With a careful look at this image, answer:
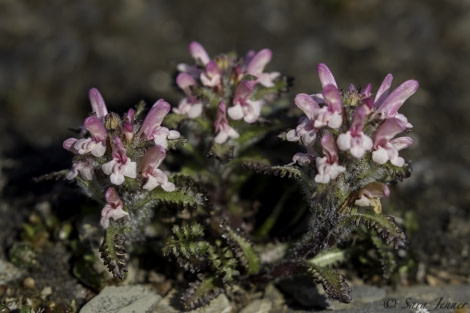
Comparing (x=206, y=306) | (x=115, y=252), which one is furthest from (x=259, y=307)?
(x=115, y=252)

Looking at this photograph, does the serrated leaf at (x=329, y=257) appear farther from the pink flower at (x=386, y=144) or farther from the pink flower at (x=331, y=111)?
the pink flower at (x=331, y=111)

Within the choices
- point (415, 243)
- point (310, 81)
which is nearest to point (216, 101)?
point (415, 243)

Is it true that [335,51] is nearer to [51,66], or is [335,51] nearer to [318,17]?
[318,17]

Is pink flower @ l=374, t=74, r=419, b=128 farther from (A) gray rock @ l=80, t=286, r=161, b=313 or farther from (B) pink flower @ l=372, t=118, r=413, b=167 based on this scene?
(A) gray rock @ l=80, t=286, r=161, b=313

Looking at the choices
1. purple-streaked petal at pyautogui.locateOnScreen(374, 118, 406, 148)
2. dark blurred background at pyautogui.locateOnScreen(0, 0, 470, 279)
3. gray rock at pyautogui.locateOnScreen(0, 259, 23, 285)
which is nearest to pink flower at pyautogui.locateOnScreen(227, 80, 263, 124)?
purple-streaked petal at pyautogui.locateOnScreen(374, 118, 406, 148)

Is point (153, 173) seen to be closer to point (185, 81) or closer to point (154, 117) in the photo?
point (154, 117)
